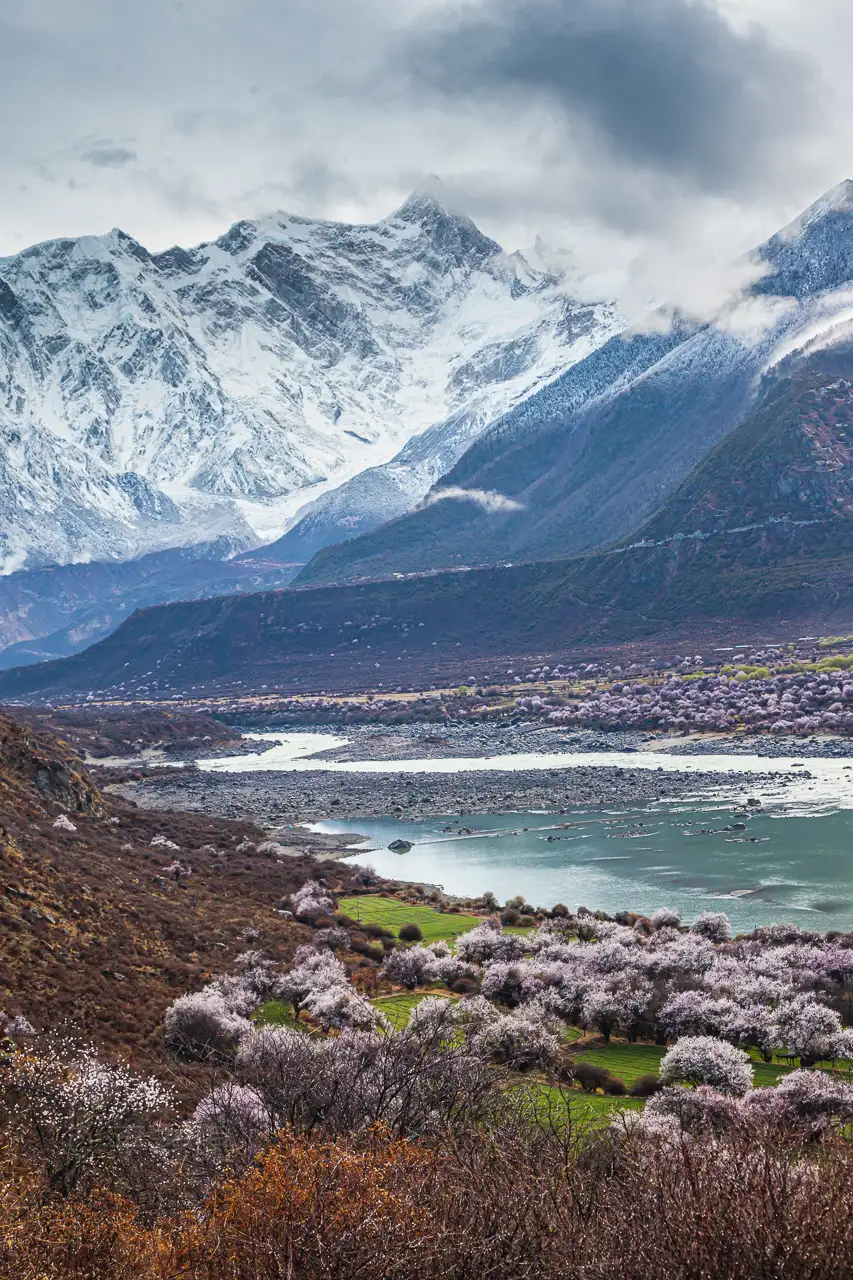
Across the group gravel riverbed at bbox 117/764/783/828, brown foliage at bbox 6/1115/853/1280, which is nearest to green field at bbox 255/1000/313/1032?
brown foliage at bbox 6/1115/853/1280

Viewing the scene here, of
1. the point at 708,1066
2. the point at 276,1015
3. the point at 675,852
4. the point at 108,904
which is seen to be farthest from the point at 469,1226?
the point at 675,852

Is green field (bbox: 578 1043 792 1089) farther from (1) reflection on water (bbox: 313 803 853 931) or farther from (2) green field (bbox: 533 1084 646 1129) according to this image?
(1) reflection on water (bbox: 313 803 853 931)

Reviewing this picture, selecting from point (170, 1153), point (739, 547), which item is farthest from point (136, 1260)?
point (739, 547)

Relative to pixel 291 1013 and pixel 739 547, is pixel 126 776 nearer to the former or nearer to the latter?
pixel 291 1013

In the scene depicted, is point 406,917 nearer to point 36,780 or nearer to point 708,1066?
point 36,780

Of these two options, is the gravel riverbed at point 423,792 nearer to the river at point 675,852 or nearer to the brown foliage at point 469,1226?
the river at point 675,852

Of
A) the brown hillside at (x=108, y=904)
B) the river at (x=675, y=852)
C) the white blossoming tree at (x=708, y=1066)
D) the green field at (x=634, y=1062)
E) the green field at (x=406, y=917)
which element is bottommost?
the river at (x=675, y=852)

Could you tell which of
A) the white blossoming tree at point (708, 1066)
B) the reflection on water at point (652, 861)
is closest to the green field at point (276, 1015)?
the white blossoming tree at point (708, 1066)
